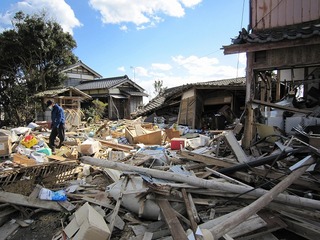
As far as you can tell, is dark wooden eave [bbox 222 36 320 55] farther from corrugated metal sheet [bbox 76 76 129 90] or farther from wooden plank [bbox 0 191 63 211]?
corrugated metal sheet [bbox 76 76 129 90]

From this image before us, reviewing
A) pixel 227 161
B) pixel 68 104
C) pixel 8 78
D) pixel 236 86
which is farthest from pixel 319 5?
pixel 8 78

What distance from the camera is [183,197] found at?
12.0 ft

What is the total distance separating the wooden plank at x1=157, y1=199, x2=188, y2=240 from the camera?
285 cm

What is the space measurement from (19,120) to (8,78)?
395 centimetres

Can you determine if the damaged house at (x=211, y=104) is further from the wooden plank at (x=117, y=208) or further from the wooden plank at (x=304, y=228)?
the wooden plank at (x=304, y=228)

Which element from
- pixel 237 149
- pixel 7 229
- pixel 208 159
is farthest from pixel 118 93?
pixel 7 229

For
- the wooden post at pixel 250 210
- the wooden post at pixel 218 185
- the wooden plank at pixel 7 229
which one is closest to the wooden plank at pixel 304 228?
the wooden post at pixel 218 185

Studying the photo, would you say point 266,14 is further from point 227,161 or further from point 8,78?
point 8,78

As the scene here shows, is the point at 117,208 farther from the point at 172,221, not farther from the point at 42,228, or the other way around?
the point at 42,228

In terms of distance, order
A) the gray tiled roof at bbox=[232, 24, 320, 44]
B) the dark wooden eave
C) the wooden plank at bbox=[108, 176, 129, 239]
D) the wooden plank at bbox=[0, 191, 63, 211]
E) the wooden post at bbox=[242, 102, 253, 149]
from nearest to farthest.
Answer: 1. the wooden plank at bbox=[108, 176, 129, 239]
2. the wooden plank at bbox=[0, 191, 63, 211]
3. the gray tiled roof at bbox=[232, 24, 320, 44]
4. the dark wooden eave
5. the wooden post at bbox=[242, 102, 253, 149]

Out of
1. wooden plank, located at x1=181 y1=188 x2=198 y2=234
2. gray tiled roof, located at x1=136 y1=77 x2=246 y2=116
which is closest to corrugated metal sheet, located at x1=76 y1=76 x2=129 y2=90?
gray tiled roof, located at x1=136 y1=77 x2=246 y2=116

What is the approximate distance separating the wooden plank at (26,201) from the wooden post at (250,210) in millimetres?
2939

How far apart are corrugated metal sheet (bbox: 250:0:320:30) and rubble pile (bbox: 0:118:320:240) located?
287 cm

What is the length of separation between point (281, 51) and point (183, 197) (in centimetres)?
381
